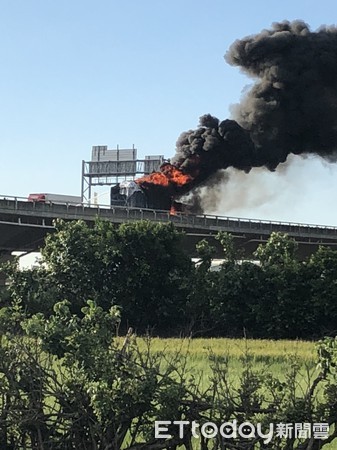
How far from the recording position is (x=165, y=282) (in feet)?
133

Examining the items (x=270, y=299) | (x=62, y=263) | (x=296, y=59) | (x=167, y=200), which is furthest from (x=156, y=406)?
(x=167, y=200)

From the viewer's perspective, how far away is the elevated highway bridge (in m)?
50.0

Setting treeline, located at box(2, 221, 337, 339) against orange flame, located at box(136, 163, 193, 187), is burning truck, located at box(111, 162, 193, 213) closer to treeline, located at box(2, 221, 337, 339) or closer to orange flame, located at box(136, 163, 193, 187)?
orange flame, located at box(136, 163, 193, 187)

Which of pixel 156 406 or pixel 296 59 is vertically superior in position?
pixel 296 59

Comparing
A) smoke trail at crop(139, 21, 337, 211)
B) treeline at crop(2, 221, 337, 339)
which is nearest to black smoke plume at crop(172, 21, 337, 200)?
smoke trail at crop(139, 21, 337, 211)

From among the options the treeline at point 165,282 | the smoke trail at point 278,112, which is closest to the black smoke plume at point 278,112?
the smoke trail at point 278,112

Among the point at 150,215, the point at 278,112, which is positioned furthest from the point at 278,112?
the point at 150,215

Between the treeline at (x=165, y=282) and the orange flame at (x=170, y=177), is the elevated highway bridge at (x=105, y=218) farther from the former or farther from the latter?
the treeline at (x=165, y=282)

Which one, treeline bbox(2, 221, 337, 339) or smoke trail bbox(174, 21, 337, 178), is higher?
smoke trail bbox(174, 21, 337, 178)

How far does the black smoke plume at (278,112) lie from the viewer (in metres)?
55.0

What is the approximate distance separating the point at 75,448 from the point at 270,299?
31.3m

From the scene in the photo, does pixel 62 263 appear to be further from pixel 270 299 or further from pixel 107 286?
pixel 270 299

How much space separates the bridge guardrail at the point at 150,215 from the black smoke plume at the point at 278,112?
12.8 feet

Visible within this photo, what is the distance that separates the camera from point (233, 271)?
1576 inches
